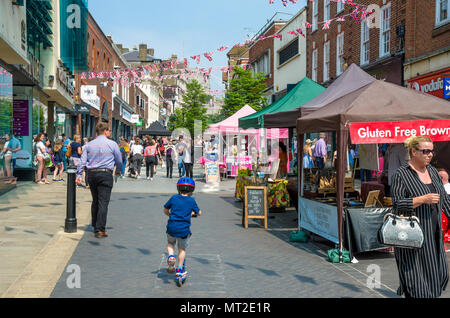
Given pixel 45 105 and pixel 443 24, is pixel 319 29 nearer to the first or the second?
pixel 443 24

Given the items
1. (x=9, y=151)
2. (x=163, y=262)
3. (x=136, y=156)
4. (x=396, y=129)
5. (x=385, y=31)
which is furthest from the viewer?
(x=136, y=156)

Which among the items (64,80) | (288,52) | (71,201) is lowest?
(71,201)

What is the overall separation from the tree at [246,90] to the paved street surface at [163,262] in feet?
94.0

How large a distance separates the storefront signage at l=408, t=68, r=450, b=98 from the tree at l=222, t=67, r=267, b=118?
71.1ft

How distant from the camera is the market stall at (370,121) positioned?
775 centimetres

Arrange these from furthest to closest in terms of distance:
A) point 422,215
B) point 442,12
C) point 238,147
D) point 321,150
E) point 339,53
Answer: point 339,53, point 238,147, point 321,150, point 442,12, point 422,215

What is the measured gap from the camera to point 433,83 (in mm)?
17109

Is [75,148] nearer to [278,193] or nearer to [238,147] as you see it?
[278,193]

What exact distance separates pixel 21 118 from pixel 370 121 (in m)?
15.1

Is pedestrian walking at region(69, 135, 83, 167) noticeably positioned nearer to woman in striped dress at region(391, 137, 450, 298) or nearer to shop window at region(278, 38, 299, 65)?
woman in striped dress at region(391, 137, 450, 298)

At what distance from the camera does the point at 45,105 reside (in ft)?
80.5

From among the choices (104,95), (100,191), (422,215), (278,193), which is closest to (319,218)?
(100,191)

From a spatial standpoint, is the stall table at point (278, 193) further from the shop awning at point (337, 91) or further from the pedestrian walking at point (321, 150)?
the pedestrian walking at point (321, 150)

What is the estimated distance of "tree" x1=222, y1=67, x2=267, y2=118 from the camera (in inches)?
1560
